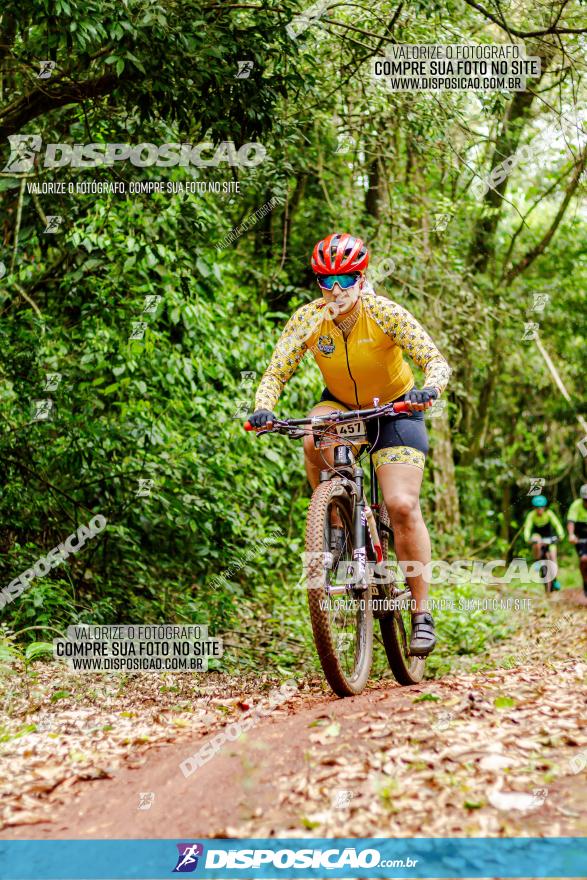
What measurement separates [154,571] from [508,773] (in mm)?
5974

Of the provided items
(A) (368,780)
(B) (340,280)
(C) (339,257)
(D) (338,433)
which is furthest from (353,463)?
(A) (368,780)

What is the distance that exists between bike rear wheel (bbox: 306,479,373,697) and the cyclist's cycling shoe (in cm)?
28

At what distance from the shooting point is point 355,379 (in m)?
5.67

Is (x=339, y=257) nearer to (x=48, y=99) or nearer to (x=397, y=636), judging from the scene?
(x=397, y=636)

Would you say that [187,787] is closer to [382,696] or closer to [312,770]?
[312,770]

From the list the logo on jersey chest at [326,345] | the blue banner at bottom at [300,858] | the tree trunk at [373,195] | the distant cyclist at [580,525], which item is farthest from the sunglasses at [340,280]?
the distant cyclist at [580,525]

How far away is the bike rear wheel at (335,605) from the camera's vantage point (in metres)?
4.88

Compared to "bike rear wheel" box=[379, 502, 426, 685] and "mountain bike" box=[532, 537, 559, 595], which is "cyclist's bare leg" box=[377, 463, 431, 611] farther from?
"mountain bike" box=[532, 537, 559, 595]

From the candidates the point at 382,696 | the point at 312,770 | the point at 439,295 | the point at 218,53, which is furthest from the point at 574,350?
the point at 312,770

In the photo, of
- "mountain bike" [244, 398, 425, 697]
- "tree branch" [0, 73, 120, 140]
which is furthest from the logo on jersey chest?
"tree branch" [0, 73, 120, 140]

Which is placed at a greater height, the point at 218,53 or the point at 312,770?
the point at 218,53

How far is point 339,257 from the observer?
5402 mm

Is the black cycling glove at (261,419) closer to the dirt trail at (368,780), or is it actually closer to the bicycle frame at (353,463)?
the bicycle frame at (353,463)

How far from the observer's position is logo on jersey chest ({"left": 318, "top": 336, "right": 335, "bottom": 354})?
5586 millimetres
